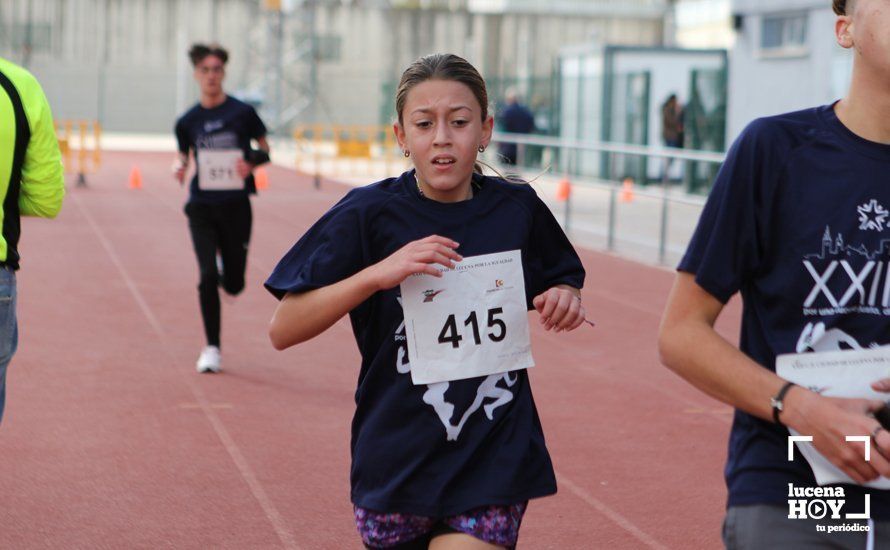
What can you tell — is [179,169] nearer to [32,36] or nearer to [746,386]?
[746,386]

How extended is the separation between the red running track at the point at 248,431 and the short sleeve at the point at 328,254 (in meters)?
2.45

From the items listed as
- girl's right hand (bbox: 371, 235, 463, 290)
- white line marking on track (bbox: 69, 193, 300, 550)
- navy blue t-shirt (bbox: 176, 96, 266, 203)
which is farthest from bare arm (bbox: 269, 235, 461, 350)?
navy blue t-shirt (bbox: 176, 96, 266, 203)

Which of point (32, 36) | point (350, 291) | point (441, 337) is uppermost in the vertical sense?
point (32, 36)

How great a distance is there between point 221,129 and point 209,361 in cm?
147

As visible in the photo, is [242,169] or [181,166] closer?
[242,169]

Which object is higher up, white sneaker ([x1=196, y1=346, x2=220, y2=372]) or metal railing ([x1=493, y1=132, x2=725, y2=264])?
metal railing ([x1=493, y1=132, x2=725, y2=264])

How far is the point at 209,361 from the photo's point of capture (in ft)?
29.0

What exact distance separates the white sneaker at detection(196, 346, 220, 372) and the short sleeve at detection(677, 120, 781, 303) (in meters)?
6.66

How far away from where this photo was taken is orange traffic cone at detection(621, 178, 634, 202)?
50.5 feet

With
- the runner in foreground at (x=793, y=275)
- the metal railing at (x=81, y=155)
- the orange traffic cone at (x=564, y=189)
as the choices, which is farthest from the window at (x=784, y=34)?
the runner in foreground at (x=793, y=275)

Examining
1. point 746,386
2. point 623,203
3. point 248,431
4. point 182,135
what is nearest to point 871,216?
point 746,386

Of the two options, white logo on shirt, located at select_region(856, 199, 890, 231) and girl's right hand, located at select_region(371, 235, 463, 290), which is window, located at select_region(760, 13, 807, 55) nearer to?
girl's right hand, located at select_region(371, 235, 463, 290)

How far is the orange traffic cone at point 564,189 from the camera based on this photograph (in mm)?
17425

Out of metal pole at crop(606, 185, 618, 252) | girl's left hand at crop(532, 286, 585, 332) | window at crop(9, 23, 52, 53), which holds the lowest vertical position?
metal pole at crop(606, 185, 618, 252)
